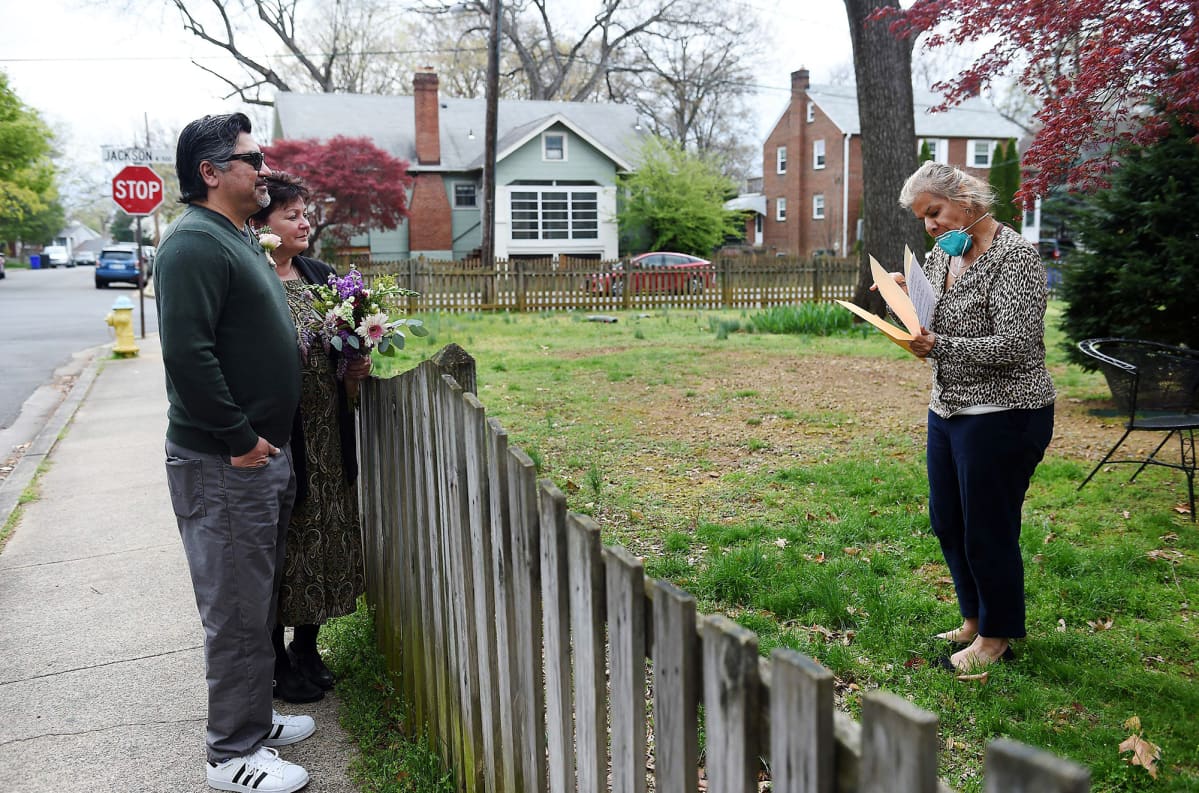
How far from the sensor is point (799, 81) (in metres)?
A: 49.8

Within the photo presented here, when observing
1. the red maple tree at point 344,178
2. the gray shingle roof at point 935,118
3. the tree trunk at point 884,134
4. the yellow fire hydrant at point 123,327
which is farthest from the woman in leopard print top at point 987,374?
the gray shingle roof at point 935,118

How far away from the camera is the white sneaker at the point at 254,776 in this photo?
3.13 metres

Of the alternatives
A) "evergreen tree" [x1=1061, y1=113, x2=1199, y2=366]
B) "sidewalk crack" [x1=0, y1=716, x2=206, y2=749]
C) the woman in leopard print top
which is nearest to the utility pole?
"evergreen tree" [x1=1061, y1=113, x2=1199, y2=366]

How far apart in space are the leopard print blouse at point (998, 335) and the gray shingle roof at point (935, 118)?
4539 centimetres

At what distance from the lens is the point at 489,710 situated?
276 centimetres

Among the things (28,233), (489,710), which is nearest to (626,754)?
(489,710)

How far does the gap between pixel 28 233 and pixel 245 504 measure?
85268mm

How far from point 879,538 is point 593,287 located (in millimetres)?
18850

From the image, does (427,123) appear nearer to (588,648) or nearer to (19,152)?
(19,152)

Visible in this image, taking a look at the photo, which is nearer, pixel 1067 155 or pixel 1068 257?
pixel 1067 155

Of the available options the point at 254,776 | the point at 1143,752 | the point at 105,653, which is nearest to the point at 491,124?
the point at 105,653

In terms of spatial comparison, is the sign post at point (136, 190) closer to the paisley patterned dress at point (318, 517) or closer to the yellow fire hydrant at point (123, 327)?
the yellow fire hydrant at point (123, 327)

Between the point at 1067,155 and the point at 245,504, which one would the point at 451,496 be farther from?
the point at 1067,155

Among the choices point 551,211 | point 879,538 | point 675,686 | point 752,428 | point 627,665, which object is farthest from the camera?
point 551,211
